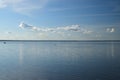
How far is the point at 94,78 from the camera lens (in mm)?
19344

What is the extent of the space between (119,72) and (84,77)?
4.24 metres

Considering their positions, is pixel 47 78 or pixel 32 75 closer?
pixel 47 78

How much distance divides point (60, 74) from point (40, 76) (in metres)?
2.04

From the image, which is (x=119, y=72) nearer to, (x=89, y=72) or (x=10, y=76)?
(x=89, y=72)

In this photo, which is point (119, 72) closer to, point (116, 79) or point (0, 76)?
point (116, 79)

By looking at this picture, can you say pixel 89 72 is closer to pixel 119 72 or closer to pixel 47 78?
pixel 119 72

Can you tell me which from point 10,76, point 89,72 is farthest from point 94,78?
point 10,76

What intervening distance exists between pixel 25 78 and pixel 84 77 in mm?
5307

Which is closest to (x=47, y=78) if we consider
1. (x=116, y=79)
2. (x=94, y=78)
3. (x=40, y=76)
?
(x=40, y=76)

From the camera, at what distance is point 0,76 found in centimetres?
2019

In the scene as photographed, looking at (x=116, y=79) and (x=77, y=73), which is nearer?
(x=116, y=79)

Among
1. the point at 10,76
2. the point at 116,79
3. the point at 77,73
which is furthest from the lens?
the point at 77,73

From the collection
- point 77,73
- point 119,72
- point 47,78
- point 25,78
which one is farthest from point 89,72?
point 25,78

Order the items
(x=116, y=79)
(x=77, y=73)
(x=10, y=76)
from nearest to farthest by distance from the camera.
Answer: (x=116, y=79), (x=10, y=76), (x=77, y=73)
